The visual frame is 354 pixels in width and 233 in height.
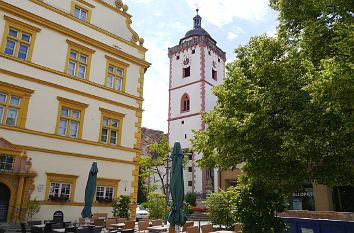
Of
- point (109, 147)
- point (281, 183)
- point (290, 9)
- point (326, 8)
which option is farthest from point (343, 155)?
point (109, 147)

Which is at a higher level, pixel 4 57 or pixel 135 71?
pixel 135 71

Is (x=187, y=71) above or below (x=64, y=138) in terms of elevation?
above

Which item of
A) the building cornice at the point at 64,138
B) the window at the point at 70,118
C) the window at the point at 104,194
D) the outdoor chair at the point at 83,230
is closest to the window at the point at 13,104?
the building cornice at the point at 64,138

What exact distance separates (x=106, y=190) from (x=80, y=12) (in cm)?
1199

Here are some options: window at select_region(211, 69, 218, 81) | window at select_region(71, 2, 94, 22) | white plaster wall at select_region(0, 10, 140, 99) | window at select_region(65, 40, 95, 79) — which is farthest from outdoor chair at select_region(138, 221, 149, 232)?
window at select_region(211, 69, 218, 81)

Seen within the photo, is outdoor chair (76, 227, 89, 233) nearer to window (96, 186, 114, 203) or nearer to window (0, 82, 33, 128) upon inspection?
window (96, 186, 114, 203)

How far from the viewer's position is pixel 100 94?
20.5 metres

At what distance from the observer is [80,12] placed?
2130 centimetres

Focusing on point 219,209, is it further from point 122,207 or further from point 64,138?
point 64,138

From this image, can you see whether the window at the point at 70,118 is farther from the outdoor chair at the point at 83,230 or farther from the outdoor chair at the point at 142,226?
the outdoor chair at the point at 83,230

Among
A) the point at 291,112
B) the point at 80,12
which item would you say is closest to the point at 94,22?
the point at 80,12

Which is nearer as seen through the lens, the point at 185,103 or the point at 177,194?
the point at 177,194

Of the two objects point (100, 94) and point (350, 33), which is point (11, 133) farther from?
point (350, 33)

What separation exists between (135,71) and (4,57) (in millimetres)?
8959
